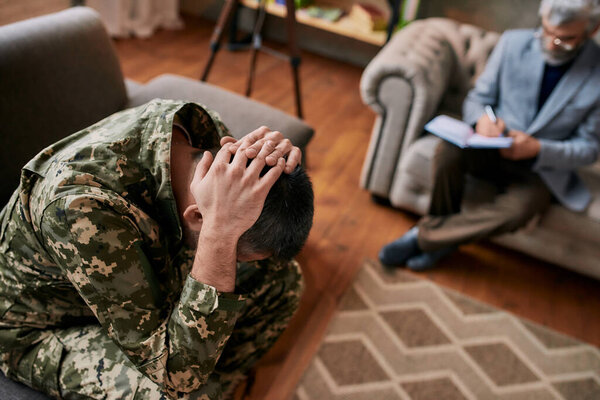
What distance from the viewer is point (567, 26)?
5.08 ft

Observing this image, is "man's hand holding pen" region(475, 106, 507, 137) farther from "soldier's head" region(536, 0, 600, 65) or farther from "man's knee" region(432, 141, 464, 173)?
"soldier's head" region(536, 0, 600, 65)

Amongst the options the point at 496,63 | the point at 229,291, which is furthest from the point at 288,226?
the point at 496,63

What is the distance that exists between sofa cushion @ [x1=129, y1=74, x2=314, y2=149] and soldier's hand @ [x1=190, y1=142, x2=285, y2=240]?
62cm

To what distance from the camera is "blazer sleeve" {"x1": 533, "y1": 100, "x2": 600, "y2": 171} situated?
1.67m

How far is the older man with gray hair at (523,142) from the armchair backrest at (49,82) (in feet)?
3.91

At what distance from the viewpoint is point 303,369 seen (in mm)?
1493

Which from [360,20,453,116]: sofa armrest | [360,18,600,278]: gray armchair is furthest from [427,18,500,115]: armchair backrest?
[360,20,453,116]: sofa armrest

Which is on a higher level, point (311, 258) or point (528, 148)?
point (528, 148)

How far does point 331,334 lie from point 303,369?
17 cm

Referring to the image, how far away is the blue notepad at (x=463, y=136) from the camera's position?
161 cm

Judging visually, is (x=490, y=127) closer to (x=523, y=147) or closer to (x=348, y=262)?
(x=523, y=147)

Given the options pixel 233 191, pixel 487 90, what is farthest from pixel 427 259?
pixel 233 191

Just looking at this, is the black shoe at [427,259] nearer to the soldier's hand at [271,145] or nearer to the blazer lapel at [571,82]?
the blazer lapel at [571,82]

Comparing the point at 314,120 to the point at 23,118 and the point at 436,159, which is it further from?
the point at 23,118
